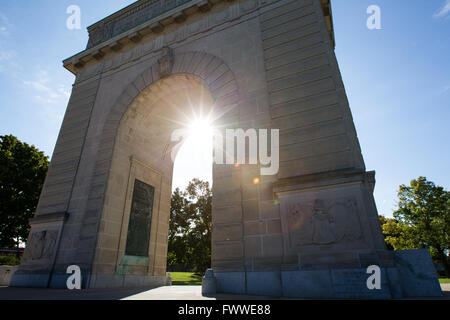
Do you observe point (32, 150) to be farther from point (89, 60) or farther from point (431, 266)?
point (431, 266)

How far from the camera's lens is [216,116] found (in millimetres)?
11062

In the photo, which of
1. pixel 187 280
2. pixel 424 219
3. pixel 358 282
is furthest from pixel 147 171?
pixel 424 219

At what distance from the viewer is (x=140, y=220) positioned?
1391 cm

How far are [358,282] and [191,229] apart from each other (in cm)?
3166

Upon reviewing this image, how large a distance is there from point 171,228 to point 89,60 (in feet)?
84.2

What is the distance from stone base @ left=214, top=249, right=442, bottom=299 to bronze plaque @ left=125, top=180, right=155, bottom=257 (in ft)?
25.9

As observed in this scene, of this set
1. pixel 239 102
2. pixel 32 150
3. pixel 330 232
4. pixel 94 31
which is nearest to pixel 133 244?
pixel 239 102

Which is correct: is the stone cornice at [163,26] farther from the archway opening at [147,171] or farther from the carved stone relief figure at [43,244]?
the carved stone relief figure at [43,244]

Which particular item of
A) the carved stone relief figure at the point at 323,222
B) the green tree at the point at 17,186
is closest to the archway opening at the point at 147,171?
the carved stone relief figure at the point at 323,222

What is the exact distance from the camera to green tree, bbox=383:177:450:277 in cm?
2861

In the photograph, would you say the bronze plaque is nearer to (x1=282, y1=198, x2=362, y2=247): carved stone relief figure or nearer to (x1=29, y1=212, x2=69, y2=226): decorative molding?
(x1=29, y1=212, x2=69, y2=226): decorative molding

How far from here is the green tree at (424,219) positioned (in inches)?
1126

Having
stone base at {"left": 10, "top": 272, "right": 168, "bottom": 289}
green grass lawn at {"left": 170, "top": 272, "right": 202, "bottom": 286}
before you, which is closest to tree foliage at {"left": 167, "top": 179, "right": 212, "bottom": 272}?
green grass lawn at {"left": 170, "top": 272, "right": 202, "bottom": 286}

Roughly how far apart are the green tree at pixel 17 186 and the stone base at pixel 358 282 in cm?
2701
